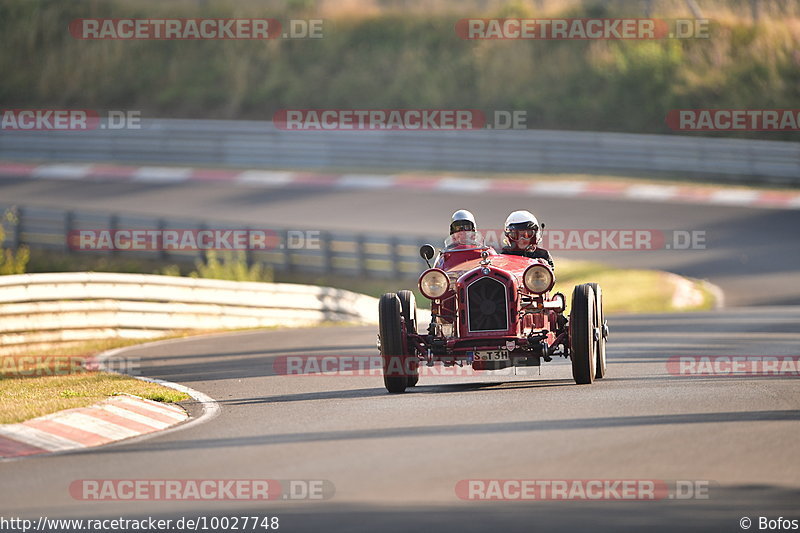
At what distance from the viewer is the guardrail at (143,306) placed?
17094mm

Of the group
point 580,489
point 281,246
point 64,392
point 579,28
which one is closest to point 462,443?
point 580,489

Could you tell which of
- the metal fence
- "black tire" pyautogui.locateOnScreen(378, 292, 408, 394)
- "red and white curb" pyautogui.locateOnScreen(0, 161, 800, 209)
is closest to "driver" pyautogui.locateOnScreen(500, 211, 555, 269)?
"black tire" pyautogui.locateOnScreen(378, 292, 408, 394)

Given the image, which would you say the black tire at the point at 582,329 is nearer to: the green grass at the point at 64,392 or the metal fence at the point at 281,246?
the green grass at the point at 64,392

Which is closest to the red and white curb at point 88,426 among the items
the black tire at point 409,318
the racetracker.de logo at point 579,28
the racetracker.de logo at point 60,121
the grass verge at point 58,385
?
the grass verge at point 58,385

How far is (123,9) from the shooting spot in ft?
153

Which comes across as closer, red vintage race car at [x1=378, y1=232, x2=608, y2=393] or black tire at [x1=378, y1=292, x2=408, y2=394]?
red vintage race car at [x1=378, y1=232, x2=608, y2=393]

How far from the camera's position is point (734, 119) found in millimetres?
38375

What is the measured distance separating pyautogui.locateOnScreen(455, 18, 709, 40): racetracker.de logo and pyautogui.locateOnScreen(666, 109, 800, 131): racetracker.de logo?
11.0 feet

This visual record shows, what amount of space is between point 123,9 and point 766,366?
37.2 meters

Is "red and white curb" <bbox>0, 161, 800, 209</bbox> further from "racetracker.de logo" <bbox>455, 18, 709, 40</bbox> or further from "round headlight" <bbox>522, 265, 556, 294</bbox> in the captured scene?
"round headlight" <bbox>522, 265, 556, 294</bbox>

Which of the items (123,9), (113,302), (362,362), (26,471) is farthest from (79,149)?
(26,471)

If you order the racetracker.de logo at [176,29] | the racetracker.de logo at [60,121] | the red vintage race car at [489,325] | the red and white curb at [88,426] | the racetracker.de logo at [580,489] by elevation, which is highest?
the racetracker.de logo at [176,29]

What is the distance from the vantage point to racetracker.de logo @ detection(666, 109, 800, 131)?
3769 cm

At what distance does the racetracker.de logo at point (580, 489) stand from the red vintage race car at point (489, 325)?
153 inches
